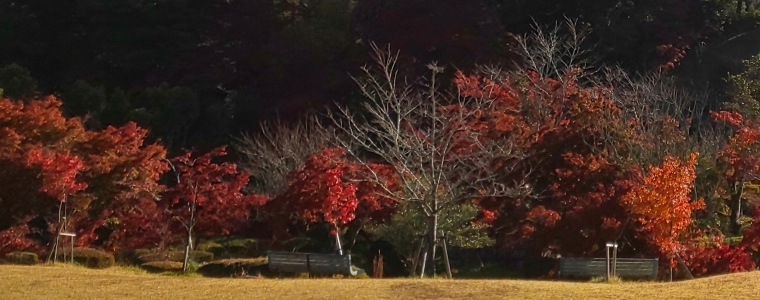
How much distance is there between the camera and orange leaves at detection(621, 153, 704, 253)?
16.8m

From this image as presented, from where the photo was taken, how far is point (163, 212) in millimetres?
19453

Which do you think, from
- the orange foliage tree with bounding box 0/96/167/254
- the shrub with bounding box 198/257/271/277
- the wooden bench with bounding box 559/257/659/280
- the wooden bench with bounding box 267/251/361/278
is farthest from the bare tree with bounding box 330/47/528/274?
the orange foliage tree with bounding box 0/96/167/254

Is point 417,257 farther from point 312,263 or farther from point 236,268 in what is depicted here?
point 236,268

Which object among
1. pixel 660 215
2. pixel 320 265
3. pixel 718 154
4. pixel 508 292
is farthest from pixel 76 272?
pixel 718 154

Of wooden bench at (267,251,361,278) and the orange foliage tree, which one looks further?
the orange foliage tree

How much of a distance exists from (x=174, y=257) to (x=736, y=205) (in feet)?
39.2

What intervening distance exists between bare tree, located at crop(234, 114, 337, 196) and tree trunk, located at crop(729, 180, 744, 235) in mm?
8893

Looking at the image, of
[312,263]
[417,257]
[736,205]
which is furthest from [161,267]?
[736,205]

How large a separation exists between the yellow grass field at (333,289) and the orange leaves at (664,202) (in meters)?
2.96

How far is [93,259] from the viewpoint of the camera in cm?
1722

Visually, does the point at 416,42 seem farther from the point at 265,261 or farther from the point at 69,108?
the point at 265,261

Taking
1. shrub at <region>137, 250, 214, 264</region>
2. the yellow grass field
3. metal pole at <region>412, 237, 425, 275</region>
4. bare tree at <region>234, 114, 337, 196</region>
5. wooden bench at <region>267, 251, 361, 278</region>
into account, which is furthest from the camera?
bare tree at <region>234, 114, 337, 196</region>

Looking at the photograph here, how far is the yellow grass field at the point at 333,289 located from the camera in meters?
11.9

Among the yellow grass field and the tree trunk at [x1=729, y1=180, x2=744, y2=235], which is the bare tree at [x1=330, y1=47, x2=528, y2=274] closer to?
the yellow grass field
